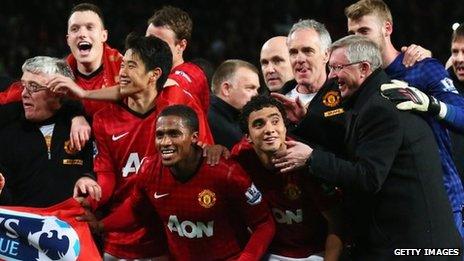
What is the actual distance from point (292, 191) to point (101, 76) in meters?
1.73

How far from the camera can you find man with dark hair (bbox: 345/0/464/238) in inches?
175

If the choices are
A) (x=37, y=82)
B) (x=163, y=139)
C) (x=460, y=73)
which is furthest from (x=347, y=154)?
(x=37, y=82)

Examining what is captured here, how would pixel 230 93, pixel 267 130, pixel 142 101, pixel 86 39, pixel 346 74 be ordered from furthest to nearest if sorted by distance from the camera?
pixel 230 93 < pixel 86 39 < pixel 142 101 < pixel 267 130 < pixel 346 74

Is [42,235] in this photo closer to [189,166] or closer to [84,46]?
[189,166]

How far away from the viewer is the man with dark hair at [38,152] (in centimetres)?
530

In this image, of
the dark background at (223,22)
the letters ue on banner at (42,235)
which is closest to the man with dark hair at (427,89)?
the letters ue on banner at (42,235)

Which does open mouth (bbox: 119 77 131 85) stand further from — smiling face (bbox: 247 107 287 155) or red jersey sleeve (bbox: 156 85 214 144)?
smiling face (bbox: 247 107 287 155)

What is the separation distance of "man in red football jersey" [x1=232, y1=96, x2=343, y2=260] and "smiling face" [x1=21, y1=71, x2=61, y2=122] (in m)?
1.21

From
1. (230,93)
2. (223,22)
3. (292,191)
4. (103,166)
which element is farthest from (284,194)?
(223,22)

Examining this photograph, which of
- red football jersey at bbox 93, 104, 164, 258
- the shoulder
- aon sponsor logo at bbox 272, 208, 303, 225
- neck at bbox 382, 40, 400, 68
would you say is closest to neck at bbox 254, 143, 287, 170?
aon sponsor logo at bbox 272, 208, 303, 225

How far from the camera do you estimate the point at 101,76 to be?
5.87m

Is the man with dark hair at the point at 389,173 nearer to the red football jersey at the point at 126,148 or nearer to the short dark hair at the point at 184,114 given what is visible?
the short dark hair at the point at 184,114

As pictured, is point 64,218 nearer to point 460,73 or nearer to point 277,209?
point 277,209

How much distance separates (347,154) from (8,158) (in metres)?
2.03
